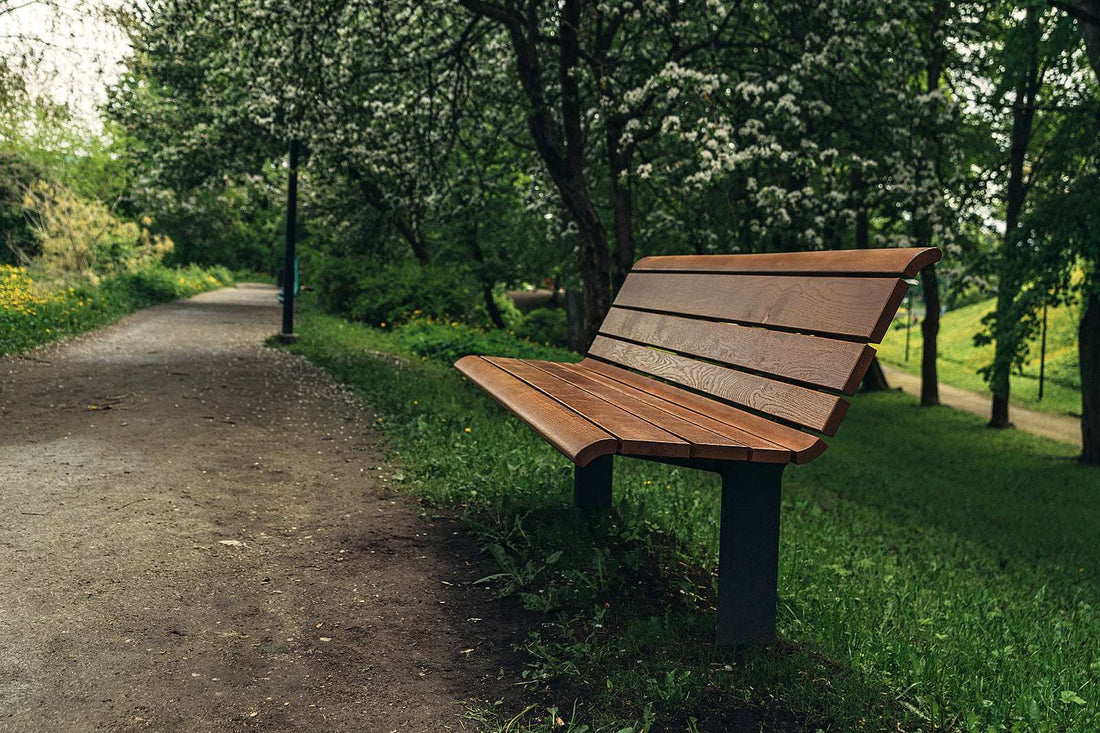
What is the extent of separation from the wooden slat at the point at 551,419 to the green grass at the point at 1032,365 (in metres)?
16.7

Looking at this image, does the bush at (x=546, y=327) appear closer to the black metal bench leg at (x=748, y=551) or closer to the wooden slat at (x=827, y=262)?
the wooden slat at (x=827, y=262)

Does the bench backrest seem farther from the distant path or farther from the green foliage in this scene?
the distant path

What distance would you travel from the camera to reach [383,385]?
27.7 feet

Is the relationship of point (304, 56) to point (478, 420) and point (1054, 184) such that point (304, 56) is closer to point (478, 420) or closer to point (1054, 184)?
point (478, 420)

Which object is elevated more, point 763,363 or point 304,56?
point 304,56

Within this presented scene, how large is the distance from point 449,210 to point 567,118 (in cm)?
244

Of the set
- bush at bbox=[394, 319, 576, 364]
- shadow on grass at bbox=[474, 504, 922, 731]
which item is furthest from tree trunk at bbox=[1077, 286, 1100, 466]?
shadow on grass at bbox=[474, 504, 922, 731]

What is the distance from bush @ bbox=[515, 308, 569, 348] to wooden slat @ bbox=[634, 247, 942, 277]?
77.0 feet

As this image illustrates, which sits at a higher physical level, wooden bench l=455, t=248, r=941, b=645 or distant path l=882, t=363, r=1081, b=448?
wooden bench l=455, t=248, r=941, b=645

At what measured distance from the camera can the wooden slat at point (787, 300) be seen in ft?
9.00

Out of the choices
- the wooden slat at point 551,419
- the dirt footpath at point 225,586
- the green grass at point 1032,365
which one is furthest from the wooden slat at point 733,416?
the green grass at point 1032,365

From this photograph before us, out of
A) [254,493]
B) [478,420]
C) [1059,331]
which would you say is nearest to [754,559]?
[254,493]

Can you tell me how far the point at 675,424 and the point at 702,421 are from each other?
0.21 m

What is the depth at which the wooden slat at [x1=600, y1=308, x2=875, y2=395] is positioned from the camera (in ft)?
9.02
